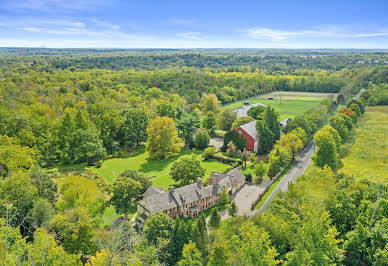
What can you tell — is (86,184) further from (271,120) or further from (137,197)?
(271,120)

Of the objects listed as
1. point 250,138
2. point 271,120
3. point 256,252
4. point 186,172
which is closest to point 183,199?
point 186,172

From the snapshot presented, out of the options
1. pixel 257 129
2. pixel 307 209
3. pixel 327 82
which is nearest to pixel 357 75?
pixel 327 82

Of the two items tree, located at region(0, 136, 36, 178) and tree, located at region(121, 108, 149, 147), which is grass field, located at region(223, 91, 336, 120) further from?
tree, located at region(0, 136, 36, 178)

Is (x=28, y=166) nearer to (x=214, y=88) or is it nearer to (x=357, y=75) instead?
(x=214, y=88)

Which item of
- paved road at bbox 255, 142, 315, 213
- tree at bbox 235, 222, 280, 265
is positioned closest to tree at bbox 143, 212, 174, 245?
tree at bbox 235, 222, 280, 265

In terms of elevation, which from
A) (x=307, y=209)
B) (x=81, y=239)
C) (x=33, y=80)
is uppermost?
(x=33, y=80)

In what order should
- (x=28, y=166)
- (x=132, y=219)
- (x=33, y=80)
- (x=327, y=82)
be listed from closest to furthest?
(x=132, y=219) → (x=28, y=166) → (x=33, y=80) → (x=327, y=82)

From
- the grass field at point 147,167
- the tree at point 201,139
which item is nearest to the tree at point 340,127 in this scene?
the grass field at point 147,167
